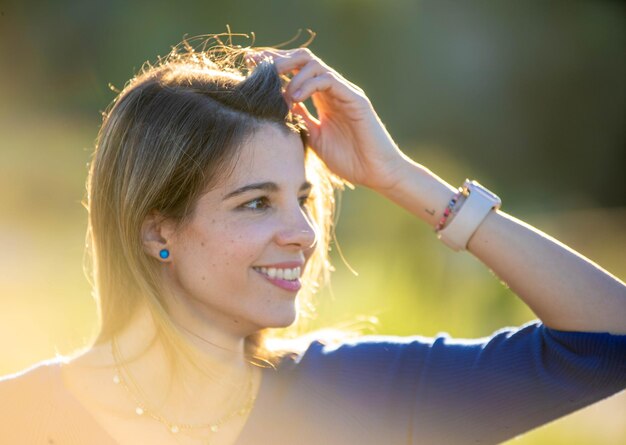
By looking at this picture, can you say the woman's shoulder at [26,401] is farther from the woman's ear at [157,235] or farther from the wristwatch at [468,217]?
the wristwatch at [468,217]

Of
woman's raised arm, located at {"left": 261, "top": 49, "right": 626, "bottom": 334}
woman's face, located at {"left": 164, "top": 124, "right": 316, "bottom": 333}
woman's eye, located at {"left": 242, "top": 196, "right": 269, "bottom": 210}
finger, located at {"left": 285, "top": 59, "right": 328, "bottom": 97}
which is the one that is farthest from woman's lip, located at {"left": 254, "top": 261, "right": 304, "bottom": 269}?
finger, located at {"left": 285, "top": 59, "right": 328, "bottom": 97}

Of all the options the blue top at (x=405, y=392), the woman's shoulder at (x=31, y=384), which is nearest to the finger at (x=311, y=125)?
the blue top at (x=405, y=392)

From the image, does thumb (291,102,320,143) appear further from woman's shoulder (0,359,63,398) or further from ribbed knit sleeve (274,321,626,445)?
woman's shoulder (0,359,63,398)

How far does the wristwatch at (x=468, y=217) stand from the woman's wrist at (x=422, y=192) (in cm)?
6

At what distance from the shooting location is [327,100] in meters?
2.68

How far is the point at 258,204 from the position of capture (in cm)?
247

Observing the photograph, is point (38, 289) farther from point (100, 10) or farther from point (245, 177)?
point (100, 10)

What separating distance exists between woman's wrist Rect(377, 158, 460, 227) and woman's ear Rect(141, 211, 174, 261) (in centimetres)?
65

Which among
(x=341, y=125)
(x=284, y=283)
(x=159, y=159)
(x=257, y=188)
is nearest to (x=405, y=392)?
→ (x=284, y=283)

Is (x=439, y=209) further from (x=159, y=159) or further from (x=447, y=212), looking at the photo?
(x=159, y=159)

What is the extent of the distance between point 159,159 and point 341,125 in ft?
1.91

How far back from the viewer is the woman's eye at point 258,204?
2.46 m

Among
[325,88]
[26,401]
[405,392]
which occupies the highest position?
[325,88]

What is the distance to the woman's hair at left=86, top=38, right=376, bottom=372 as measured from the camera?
8.01 feet
